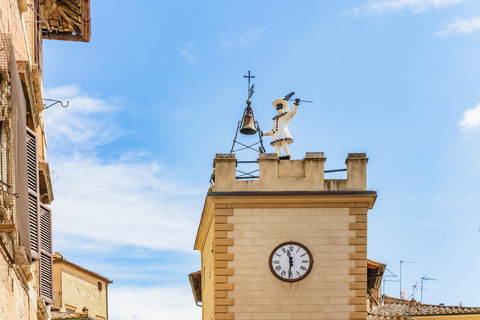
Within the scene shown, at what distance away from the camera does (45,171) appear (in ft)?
53.3

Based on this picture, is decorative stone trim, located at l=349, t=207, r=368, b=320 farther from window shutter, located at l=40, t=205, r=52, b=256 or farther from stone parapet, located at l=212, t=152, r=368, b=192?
window shutter, located at l=40, t=205, r=52, b=256

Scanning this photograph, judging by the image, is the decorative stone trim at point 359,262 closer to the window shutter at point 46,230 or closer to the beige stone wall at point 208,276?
the beige stone wall at point 208,276

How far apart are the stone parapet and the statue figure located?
737 mm

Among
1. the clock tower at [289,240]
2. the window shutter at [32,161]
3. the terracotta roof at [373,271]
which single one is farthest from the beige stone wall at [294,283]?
the window shutter at [32,161]

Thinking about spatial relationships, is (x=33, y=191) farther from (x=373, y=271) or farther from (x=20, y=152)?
(x=373, y=271)

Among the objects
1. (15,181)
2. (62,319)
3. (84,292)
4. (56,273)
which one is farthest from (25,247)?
(84,292)

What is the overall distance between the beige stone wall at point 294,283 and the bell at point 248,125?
202cm

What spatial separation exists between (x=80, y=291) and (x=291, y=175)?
18837mm

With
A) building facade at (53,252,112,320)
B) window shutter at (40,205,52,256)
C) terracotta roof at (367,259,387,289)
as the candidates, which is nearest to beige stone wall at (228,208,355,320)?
terracotta roof at (367,259,387,289)

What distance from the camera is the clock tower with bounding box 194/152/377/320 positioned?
19203mm

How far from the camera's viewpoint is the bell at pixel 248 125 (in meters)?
20.5

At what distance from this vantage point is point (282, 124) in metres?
20.9

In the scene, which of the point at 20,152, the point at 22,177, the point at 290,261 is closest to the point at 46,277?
the point at 22,177

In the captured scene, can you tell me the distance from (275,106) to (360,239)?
395cm
